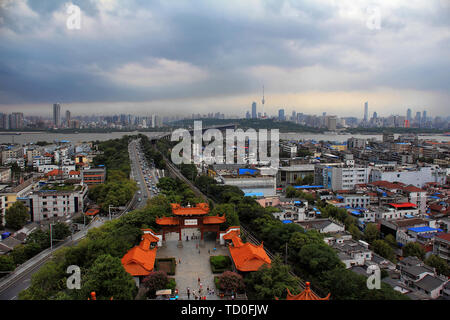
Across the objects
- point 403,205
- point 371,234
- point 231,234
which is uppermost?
point 231,234

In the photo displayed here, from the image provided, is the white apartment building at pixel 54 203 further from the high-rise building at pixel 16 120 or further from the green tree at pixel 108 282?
the high-rise building at pixel 16 120

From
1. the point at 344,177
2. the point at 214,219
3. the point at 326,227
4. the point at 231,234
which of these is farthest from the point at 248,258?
the point at 344,177

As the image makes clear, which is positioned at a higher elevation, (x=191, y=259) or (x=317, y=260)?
(x=317, y=260)

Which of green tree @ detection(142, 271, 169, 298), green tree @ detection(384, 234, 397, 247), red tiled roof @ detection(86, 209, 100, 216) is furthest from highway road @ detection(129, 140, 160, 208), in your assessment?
green tree @ detection(384, 234, 397, 247)

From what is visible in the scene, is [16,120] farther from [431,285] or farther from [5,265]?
[431,285]

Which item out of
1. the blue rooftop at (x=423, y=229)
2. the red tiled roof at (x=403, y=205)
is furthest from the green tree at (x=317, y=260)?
the red tiled roof at (x=403, y=205)

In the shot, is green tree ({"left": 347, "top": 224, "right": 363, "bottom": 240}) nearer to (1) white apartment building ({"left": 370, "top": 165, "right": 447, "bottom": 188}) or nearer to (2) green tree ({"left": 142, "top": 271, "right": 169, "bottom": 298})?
(2) green tree ({"left": 142, "top": 271, "right": 169, "bottom": 298})
